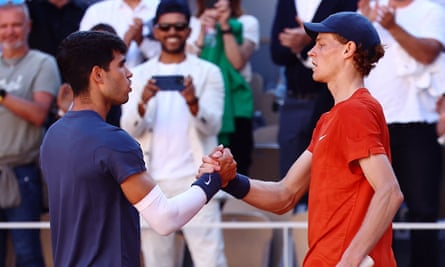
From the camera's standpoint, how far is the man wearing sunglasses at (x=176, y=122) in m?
6.47

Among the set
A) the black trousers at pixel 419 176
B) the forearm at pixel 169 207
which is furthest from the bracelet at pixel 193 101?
the forearm at pixel 169 207

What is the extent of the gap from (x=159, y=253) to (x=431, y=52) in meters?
2.13

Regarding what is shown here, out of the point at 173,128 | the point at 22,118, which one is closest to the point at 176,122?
the point at 173,128

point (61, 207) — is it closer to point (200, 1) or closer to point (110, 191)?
point (110, 191)

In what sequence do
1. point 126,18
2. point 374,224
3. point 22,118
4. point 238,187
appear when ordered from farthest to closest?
point 126,18 → point 22,118 → point 238,187 → point 374,224

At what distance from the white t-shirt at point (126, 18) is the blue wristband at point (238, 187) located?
2704 millimetres

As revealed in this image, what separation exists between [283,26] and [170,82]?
→ 916mm

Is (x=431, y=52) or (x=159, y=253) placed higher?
(x=431, y=52)

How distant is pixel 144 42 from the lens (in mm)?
7129

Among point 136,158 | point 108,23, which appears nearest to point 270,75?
point 108,23

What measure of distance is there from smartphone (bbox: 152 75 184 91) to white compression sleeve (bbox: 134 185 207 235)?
2.36 meters

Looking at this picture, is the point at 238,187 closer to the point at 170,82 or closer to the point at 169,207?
the point at 169,207

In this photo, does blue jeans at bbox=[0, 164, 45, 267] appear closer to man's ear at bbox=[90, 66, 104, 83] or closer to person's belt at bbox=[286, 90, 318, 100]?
person's belt at bbox=[286, 90, 318, 100]

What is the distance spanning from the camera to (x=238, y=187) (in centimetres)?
450
